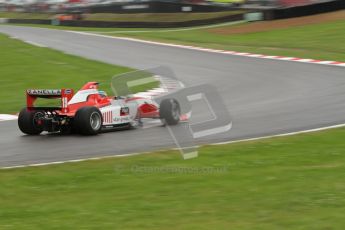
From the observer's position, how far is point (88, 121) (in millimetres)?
10141

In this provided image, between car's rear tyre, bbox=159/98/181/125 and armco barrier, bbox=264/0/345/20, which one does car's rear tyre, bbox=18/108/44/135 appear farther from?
armco barrier, bbox=264/0/345/20

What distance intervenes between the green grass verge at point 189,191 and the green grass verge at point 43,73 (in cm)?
700

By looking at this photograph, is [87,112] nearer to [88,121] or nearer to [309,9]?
[88,121]

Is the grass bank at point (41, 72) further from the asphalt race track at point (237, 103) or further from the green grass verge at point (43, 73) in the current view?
the asphalt race track at point (237, 103)

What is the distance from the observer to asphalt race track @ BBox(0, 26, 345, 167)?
9.45 m

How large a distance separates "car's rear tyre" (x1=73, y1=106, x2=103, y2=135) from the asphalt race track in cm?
16

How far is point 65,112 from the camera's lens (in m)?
10.4

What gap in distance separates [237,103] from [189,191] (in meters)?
7.21

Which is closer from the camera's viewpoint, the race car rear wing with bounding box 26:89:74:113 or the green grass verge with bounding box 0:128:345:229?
the green grass verge with bounding box 0:128:345:229

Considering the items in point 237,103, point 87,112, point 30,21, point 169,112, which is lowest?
point 237,103

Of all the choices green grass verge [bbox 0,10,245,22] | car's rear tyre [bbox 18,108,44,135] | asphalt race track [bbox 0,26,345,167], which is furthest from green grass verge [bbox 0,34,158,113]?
green grass verge [bbox 0,10,245,22]

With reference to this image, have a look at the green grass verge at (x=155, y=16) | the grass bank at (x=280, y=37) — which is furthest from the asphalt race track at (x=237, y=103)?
the green grass verge at (x=155, y=16)

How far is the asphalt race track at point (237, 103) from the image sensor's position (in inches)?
372

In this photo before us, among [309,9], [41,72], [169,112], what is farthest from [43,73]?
[309,9]
